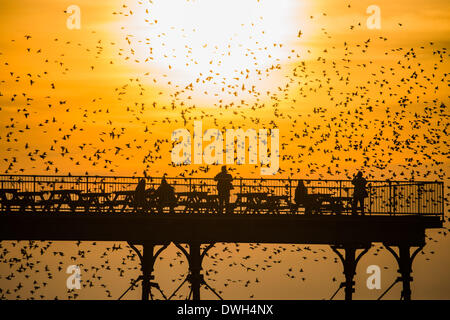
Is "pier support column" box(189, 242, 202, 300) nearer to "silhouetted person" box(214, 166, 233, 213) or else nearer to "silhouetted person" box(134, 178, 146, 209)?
"silhouetted person" box(214, 166, 233, 213)

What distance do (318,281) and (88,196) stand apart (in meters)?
151

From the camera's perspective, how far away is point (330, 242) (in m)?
33.2

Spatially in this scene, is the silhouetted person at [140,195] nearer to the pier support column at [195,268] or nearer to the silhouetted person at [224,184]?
the pier support column at [195,268]

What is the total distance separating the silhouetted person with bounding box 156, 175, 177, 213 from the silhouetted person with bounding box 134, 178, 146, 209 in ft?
1.81

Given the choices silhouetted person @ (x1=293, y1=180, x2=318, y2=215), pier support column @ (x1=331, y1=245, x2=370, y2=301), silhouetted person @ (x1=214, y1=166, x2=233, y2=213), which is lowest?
pier support column @ (x1=331, y1=245, x2=370, y2=301)

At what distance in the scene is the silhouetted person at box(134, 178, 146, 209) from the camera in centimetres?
3338

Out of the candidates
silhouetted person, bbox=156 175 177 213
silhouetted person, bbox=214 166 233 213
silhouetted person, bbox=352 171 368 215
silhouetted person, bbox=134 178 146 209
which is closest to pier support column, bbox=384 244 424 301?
silhouetted person, bbox=352 171 368 215

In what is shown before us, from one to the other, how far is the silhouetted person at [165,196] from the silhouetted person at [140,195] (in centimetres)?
55

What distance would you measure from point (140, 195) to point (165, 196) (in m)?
0.93
